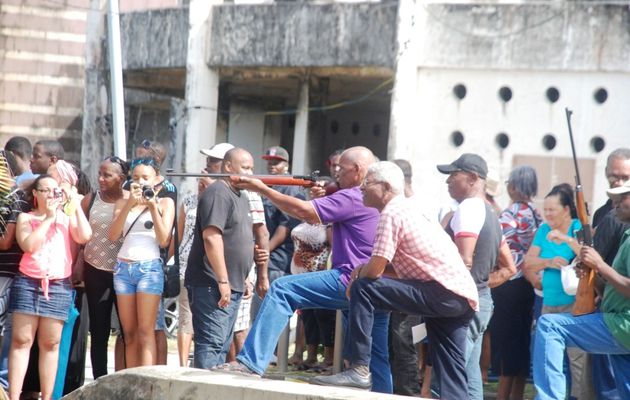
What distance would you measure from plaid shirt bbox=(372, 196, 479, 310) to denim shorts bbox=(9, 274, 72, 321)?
2.69 metres

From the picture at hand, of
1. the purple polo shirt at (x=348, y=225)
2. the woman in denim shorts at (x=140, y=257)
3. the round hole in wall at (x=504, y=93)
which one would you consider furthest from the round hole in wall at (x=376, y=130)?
the purple polo shirt at (x=348, y=225)

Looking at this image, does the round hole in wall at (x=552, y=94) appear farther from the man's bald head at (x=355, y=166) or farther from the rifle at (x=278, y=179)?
the man's bald head at (x=355, y=166)

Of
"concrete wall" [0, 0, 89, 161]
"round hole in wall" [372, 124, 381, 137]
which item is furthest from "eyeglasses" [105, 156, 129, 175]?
"round hole in wall" [372, 124, 381, 137]

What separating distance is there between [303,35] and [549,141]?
3969 millimetres

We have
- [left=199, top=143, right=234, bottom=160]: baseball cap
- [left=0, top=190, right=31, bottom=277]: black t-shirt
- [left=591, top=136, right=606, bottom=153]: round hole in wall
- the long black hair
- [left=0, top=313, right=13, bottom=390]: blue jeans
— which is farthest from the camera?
[left=591, top=136, right=606, bottom=153]: round hole in wall

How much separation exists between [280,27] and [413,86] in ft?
7.47

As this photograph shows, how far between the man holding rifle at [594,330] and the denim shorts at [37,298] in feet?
11.3

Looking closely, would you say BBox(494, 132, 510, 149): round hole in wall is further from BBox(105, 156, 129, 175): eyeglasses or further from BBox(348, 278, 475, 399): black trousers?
BBox(348, 278, 475, 399): black trousers

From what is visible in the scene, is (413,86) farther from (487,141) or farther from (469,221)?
(469,221)

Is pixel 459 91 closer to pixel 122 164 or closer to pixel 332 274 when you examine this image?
pixel 122 164

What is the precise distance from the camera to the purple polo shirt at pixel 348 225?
7.78 m

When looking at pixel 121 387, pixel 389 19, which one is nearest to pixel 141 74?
pixel 389 19

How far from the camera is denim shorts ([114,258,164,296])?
8.74 metres

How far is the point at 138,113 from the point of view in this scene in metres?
24.2
